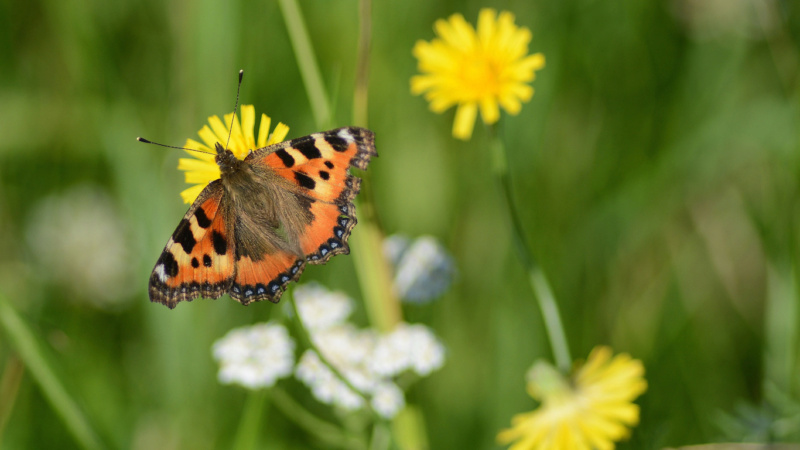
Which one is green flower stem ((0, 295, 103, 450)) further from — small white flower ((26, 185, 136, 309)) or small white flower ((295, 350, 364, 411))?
small white flower ((26, 185, 136, 309))


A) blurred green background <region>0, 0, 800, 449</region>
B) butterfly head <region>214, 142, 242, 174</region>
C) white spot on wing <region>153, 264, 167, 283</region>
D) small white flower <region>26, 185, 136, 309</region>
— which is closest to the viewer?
white spot on wing <region>153, 264, 167, 283</region>

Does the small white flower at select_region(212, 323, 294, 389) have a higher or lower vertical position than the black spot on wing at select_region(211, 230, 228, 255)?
lower

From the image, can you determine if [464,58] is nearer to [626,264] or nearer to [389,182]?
[389,182]

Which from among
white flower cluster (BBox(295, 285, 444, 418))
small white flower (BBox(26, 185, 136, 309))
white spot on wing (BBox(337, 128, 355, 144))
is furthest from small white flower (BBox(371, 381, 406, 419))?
small white flower (BBox(26, 185, 136, 309))

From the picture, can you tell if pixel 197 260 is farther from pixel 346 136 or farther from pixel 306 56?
pixel 306 56

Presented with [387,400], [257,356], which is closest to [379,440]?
[387,400]

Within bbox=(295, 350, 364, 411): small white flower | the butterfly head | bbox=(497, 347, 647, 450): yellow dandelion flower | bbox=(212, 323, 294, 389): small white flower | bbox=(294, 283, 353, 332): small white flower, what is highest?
the butterfly head

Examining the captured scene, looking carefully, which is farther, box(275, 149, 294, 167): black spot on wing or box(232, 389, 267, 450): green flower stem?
box(275, 149, 294, 167): black spot on wing
